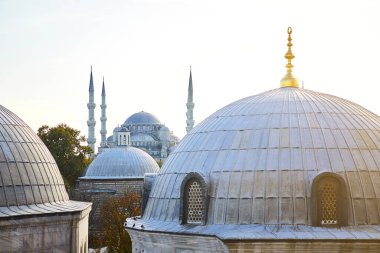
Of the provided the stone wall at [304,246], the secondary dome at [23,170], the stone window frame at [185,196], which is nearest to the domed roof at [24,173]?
the secondary dome at [23,170]

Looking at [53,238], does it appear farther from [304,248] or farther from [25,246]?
[304,248]

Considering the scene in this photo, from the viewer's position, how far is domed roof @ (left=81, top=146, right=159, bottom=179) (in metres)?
61.3

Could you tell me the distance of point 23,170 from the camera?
2088 cm

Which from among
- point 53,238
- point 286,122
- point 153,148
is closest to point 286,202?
point 286,122

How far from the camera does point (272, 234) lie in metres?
16.9

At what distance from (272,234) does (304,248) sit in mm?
771

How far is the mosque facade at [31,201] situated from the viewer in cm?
1973

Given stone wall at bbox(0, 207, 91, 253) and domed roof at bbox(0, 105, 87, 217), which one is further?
domed roof at bbox(0, 105, 87, 217)

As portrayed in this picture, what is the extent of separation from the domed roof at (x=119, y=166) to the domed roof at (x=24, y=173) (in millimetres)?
37962

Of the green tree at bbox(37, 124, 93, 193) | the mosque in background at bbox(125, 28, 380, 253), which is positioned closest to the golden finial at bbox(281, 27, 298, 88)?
the mosque in background at bbox(125, 28, 380, 253)

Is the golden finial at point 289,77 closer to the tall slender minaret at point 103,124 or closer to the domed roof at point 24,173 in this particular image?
the domed roof at point 24,173

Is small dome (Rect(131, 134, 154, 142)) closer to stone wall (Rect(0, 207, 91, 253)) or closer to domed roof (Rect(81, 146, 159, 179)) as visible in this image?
domed roof (Rect(81, 146, 159, 179))

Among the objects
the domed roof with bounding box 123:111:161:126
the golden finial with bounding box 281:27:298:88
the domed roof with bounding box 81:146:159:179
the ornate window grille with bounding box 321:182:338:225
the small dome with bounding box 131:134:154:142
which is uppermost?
the domed roof with bounding box 123:111:161:126

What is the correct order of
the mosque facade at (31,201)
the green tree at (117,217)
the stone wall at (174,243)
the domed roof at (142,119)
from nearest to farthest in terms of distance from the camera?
the stone wall at (174,243) → the mosque facade at (31,201) → the green tree at (117,217) → the domed roof at (142,119)
